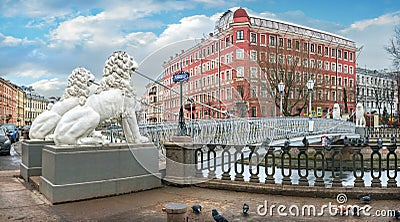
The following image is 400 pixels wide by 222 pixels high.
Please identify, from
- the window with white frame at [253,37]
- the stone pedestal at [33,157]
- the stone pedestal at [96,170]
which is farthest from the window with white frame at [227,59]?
the stone pedestal at [33,157]

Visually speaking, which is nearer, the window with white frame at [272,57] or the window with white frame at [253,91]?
the window with white frame at [253,91]

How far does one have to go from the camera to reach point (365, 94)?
91500mm

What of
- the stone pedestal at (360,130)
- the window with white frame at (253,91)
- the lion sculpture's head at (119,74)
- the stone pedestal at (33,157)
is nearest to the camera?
the window with white frame at (253,91)

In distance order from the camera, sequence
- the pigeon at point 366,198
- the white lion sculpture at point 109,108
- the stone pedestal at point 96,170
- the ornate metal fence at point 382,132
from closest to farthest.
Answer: the pigeon at point 366,198
the stone pedestal at point 96,170
the white lion sculpture at point 109,108
the ornate metal fence at point 382,132

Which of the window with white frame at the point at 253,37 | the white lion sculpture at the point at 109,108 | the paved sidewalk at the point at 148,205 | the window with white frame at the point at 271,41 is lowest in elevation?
the paved sidewalk at the point at 148,205

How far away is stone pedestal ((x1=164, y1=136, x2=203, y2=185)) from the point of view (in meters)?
8.05

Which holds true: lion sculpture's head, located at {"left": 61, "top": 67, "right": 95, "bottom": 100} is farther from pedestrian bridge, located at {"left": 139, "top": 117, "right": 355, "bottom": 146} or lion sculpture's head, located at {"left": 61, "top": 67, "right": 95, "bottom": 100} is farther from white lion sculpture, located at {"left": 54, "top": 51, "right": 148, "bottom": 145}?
pedestrian bridge, located at {"left": 139, "top": 117, "right": 355, "bottom": 146}

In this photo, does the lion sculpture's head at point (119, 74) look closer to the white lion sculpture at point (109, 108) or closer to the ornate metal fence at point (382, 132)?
the white lion sculpture at point (109, 108)

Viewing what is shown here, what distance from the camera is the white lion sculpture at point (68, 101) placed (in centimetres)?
909

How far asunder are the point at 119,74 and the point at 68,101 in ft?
7.72

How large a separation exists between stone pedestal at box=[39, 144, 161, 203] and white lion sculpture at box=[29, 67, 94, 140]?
2036 mm

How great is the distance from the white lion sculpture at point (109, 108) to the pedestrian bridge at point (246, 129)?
1.51m

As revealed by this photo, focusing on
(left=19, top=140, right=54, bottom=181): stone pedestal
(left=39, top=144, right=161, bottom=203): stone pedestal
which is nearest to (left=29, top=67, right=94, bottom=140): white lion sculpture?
(left=19, top=140, right=54, bottom=181): stone pedestal

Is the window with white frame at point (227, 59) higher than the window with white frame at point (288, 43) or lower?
lower
